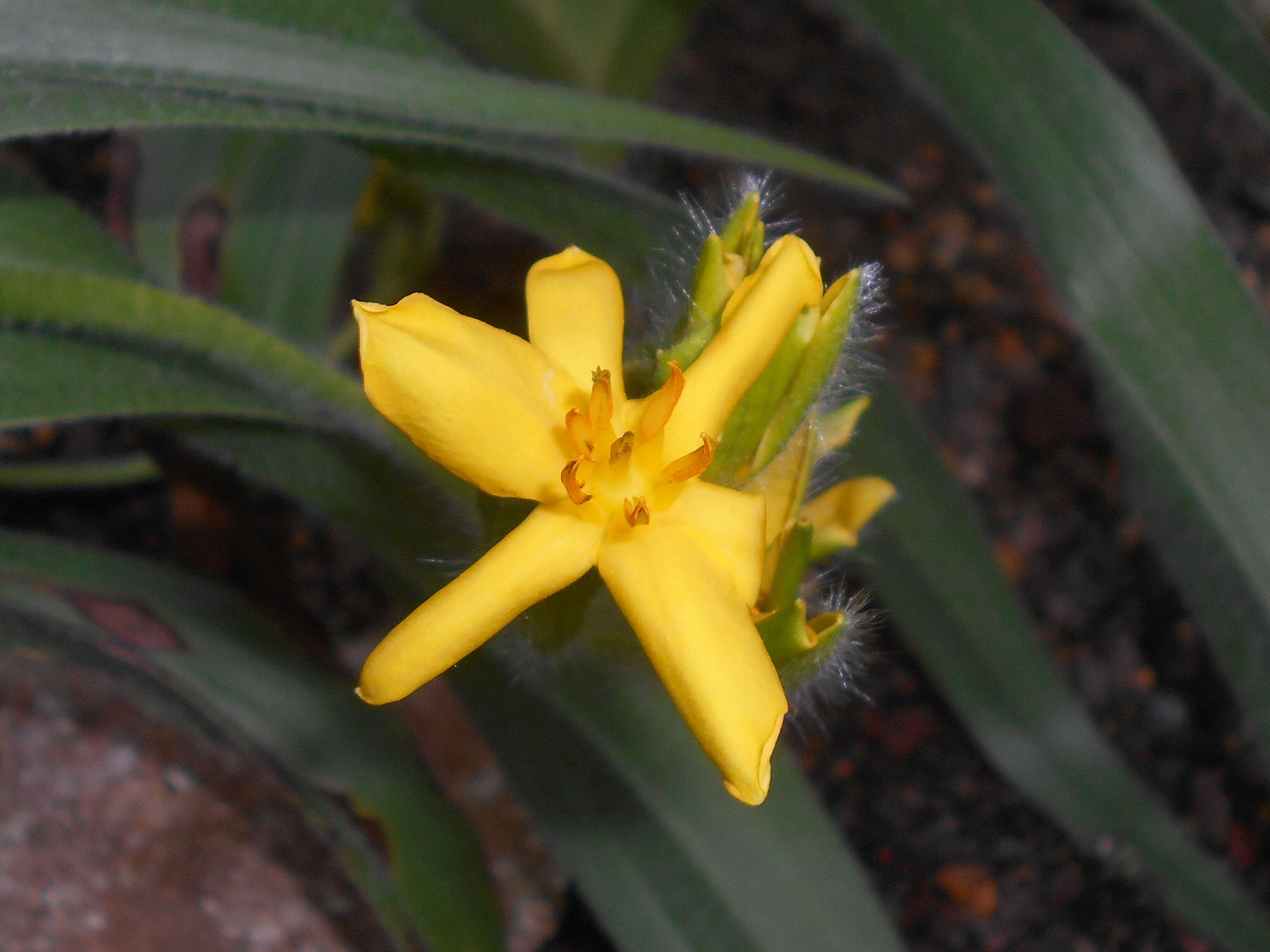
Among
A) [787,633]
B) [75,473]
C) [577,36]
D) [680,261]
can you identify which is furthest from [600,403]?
[75,473]

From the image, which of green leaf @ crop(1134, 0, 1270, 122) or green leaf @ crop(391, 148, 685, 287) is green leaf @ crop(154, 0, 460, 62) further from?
green leaf @ crop(1134, 0, 1270, 122)

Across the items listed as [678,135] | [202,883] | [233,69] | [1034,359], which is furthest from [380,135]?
[1034,359]

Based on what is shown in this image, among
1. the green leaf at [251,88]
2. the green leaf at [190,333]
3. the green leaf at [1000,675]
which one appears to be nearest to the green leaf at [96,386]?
the green leaf at [190,333]

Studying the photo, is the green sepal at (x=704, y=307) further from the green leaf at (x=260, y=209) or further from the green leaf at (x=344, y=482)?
the green leaf at (x=260, y=209)

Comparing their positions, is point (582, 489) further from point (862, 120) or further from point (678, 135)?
point (862, 120)

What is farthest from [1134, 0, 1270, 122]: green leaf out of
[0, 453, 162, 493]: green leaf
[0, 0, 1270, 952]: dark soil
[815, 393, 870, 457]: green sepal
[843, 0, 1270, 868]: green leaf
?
[0, 453, 162, 493]: green leaf

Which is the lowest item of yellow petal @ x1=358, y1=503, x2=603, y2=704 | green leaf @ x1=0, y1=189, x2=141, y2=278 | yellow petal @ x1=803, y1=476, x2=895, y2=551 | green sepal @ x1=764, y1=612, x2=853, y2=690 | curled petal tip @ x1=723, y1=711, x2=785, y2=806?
curled petal tip @ x1=723, y1=711, x2=785, y2=806

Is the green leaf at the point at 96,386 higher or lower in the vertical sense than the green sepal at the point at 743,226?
higher
